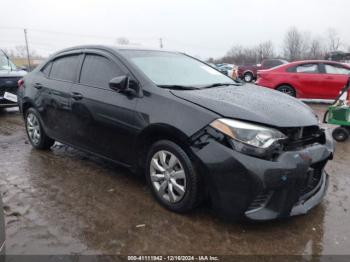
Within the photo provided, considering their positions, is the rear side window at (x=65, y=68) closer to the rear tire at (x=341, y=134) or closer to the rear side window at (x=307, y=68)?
the rear tire at (x=341, y=134)

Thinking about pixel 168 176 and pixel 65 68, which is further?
pixel 65 68

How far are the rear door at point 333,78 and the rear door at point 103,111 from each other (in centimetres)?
828

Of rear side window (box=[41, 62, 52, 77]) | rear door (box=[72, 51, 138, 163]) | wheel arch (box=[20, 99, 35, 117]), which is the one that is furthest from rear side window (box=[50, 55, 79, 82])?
wheel arch (box=[20, 99, 35, 117])

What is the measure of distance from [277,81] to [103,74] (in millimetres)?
7971

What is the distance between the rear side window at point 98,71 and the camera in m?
4.02

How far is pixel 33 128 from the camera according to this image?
5473 mm

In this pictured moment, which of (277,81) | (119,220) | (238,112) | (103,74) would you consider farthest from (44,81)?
(277,81)

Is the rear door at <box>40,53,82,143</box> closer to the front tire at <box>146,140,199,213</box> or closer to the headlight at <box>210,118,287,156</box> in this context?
the front tire at <box>146,140,199,213</box>

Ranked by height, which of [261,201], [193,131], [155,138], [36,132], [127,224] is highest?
[193,131]

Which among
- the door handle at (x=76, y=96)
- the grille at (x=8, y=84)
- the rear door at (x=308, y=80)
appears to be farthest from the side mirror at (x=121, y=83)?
the rear door at (x=308, y=80)

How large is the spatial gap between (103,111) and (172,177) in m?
1.16

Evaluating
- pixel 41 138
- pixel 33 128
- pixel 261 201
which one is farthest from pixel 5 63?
pixel 261 201

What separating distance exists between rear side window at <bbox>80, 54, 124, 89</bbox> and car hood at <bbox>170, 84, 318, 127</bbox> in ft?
3.02

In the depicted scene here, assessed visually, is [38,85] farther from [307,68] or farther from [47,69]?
[307,68]
